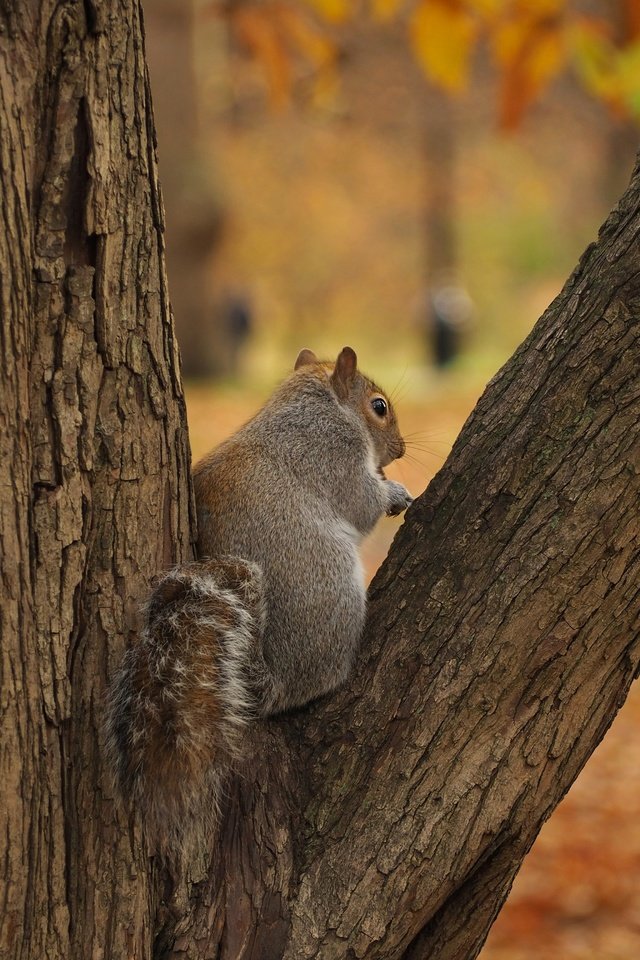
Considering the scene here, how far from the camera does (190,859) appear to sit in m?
2.03

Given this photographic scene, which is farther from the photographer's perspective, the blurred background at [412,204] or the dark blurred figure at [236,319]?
the dark blurred figure at [236,319]

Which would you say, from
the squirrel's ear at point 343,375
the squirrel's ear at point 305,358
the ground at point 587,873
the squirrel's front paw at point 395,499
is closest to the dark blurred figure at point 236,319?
the ground at point 587,873

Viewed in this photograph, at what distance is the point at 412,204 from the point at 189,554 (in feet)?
74.7

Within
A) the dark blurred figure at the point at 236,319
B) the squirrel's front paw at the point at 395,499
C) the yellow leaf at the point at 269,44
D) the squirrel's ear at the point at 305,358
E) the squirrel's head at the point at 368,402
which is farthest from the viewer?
the dark blurred figure at the point at 236,319

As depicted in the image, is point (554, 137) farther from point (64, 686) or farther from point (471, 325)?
point (64, 686)

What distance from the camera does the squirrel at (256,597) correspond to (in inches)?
78.0

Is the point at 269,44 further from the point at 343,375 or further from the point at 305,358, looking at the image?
the point at 343,375

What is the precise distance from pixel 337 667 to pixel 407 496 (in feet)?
2.41

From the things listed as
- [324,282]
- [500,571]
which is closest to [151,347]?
[500,571]

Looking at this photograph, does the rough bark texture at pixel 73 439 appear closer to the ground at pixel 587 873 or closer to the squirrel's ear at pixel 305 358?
the ground at pixel 587 873

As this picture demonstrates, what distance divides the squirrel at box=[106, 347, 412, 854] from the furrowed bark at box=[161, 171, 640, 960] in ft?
0.58

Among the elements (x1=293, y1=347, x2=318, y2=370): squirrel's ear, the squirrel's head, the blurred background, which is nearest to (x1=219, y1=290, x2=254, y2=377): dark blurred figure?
the blurred background

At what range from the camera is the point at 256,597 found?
2277 millimetres

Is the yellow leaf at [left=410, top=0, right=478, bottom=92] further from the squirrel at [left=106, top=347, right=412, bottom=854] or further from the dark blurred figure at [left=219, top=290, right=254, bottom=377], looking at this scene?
the dark blurred figure at [left=219, top=290, right=254, bottom=377]
